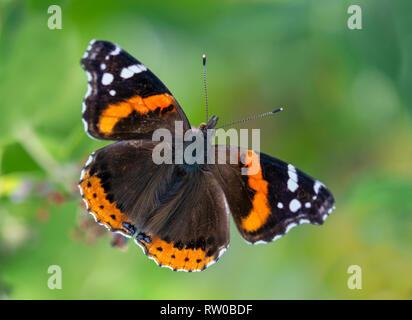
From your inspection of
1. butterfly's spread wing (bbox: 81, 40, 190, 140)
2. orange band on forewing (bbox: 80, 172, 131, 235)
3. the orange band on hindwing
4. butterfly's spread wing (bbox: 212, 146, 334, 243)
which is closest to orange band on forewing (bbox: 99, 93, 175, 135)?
butterfly's spread wing (bbox: 81, 40, 190, 140)

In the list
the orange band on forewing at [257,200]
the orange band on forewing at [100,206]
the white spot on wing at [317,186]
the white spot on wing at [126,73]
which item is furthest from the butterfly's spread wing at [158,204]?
the white spot on wing at [317,186]

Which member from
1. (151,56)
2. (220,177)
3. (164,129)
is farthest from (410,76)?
(151,56)

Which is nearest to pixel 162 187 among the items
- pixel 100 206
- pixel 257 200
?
pixel 100 206

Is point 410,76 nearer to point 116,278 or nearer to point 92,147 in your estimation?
point 92,147

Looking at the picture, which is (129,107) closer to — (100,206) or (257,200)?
(100,206)

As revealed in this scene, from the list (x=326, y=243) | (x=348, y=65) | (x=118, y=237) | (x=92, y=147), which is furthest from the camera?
(x=326, y=243)

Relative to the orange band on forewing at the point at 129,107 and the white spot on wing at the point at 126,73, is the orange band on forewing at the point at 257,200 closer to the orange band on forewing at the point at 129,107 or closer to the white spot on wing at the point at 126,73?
the orange band on forewing at the point at 129,107
